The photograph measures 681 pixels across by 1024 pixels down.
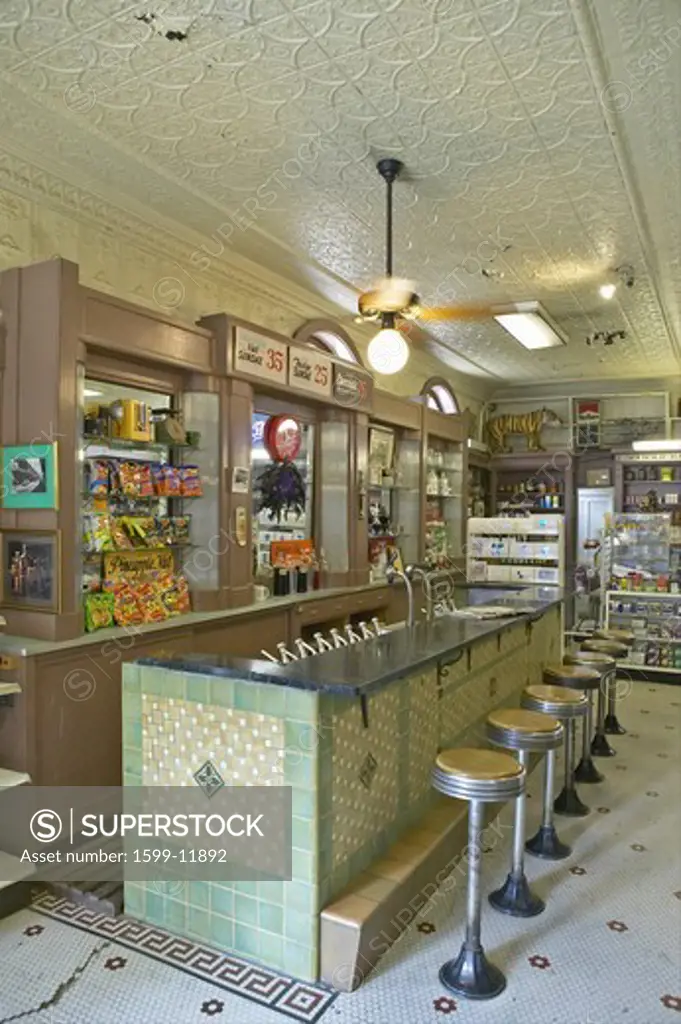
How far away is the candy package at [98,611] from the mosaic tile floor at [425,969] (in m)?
1.29

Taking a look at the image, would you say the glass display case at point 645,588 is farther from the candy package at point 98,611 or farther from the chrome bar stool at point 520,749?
the candy package at point 98,611

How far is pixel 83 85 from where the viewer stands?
302 cm

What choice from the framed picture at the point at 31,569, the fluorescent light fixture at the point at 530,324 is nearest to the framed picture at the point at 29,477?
the framed picture at the point at 31,569

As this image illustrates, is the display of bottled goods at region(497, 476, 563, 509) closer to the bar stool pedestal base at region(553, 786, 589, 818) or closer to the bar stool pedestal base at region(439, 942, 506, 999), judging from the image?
the bar stool pedestal base at region(553, 786, 589, 818)

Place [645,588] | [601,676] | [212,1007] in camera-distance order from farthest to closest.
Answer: [645,588] < [601,676] < [212,1007]

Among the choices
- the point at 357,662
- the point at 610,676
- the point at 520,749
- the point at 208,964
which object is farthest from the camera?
the point at 610,676

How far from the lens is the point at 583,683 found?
4199 millimetres

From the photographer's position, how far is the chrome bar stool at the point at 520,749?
2.95 m

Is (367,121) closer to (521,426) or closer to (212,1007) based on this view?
(212,1007)

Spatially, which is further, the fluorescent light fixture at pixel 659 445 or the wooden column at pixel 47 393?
the fluorescent light fixture at pixel 659 445

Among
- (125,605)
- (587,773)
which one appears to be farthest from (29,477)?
(587,773)

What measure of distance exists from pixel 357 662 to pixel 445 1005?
1.17 m

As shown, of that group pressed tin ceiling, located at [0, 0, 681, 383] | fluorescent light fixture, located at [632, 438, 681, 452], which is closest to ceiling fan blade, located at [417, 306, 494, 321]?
pressed tin ceiling, located at [0, 0, 681, 383]

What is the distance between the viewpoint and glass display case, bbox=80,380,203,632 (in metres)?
3.79
